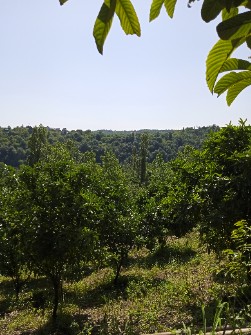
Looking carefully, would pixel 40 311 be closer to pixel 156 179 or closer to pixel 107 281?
pixel 107 281

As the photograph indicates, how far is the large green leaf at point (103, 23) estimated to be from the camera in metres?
0.87

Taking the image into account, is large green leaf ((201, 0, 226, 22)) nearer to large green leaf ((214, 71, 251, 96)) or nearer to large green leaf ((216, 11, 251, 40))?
large green leaf ((216, 11, 251, 40))

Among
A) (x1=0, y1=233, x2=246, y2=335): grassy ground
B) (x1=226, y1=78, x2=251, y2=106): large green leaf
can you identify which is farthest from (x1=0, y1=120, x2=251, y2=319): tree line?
(x1=226, y1=78, x2=251, y2=106): large green leaf

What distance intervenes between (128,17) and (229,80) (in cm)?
31

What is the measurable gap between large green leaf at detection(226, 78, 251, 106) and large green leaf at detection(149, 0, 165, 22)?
0.95 feet

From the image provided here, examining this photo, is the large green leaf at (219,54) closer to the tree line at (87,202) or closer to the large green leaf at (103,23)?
the large green leaf at (103,23)

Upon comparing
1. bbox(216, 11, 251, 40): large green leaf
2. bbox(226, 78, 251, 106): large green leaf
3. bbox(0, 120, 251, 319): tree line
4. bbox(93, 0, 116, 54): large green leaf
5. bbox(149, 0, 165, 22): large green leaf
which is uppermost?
bbox(149, 0, 165, 22): large green leaf

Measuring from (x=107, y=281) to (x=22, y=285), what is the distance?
4884 mm

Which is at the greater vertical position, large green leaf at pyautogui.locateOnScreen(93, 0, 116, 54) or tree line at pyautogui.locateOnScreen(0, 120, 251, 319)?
large green leaf at pyautogui.locateOnScreen(93, 0, 116, 54)

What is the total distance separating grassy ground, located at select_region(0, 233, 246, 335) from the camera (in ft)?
31.0

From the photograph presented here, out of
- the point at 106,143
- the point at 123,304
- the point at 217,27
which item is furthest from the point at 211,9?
the point at 106,143

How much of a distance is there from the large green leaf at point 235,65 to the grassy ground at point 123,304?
6078 mm

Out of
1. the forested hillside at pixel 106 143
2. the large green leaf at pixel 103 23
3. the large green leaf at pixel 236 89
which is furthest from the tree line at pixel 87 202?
the forested hillside at pixel 106 143

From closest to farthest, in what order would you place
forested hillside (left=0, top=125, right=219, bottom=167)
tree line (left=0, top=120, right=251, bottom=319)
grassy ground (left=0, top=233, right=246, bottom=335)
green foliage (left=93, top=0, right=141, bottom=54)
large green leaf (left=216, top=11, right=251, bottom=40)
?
large green leaf (left=216, top=11, right=251, bottom=40)
green foliage (left=93, top=0, right=141, bottom=54)
tree line (left=0, top=120, right=251, bottom=319)
grassy ground (left=0, top=233, right=246, bottom=335)
forested hillside (left=0, top=125, right=219, bottom=167)
